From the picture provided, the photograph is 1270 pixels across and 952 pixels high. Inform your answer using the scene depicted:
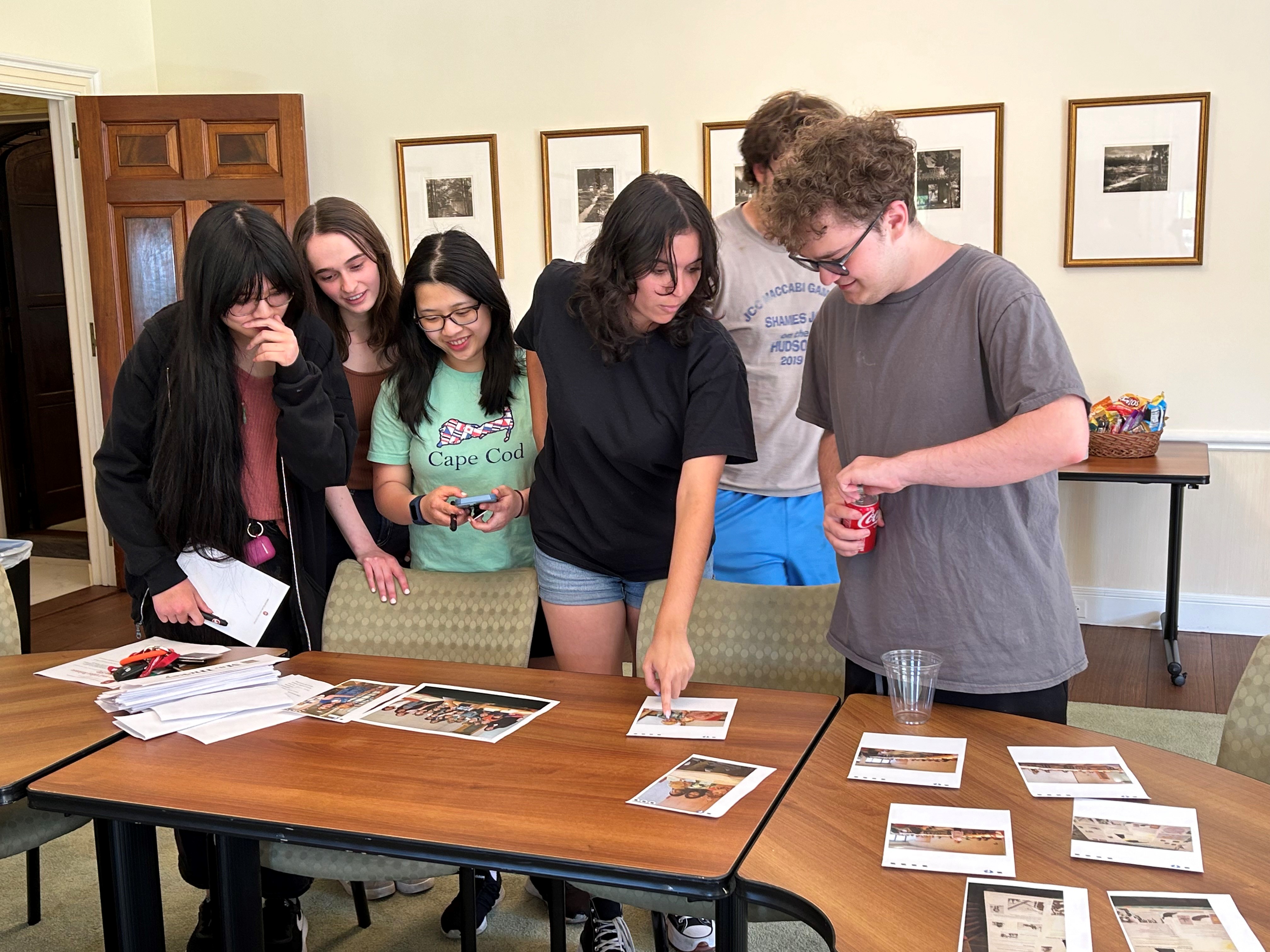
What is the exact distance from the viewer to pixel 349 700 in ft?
6.43

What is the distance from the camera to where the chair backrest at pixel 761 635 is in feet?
7.06

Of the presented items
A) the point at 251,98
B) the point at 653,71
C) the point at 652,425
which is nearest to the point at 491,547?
the point at 652,425

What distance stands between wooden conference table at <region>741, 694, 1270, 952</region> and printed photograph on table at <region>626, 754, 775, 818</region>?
7 centimetres

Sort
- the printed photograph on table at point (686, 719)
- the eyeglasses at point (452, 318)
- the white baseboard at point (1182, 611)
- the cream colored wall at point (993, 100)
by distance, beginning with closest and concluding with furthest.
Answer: the printed photograph on table at point (686, 719) < the eyeglasses at point (452, 318) < the cream colored wall at point (993, 100) < the white baseboard at point (1182, 611)

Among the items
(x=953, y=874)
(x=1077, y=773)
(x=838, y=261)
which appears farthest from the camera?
(x=838, y=261)

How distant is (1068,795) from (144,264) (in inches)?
189

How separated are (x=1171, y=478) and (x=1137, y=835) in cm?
268

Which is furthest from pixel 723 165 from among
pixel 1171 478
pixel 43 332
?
pixel 43 332

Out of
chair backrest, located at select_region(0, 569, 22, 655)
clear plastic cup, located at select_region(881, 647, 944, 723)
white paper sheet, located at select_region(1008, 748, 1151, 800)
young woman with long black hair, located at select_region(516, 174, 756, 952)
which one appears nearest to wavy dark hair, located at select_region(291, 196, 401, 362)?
young woman with long black hair, located at select_region(516, 174, 756, 952)

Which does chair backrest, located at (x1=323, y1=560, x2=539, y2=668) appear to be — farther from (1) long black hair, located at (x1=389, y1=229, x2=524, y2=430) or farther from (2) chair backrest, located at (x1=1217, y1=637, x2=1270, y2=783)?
(2) chair backrest, located at (x1=1217, y1=637, x2=1270, y2=783)

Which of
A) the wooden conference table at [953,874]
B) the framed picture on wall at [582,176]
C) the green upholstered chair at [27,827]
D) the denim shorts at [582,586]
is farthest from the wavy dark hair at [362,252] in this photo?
the framed picture on wall at [582,176]

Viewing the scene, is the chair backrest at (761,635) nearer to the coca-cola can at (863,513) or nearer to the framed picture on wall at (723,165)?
the coca-cola can at (863,513)

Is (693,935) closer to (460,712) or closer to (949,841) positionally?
(460,712)

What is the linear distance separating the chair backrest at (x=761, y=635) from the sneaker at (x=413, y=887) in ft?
2.93
